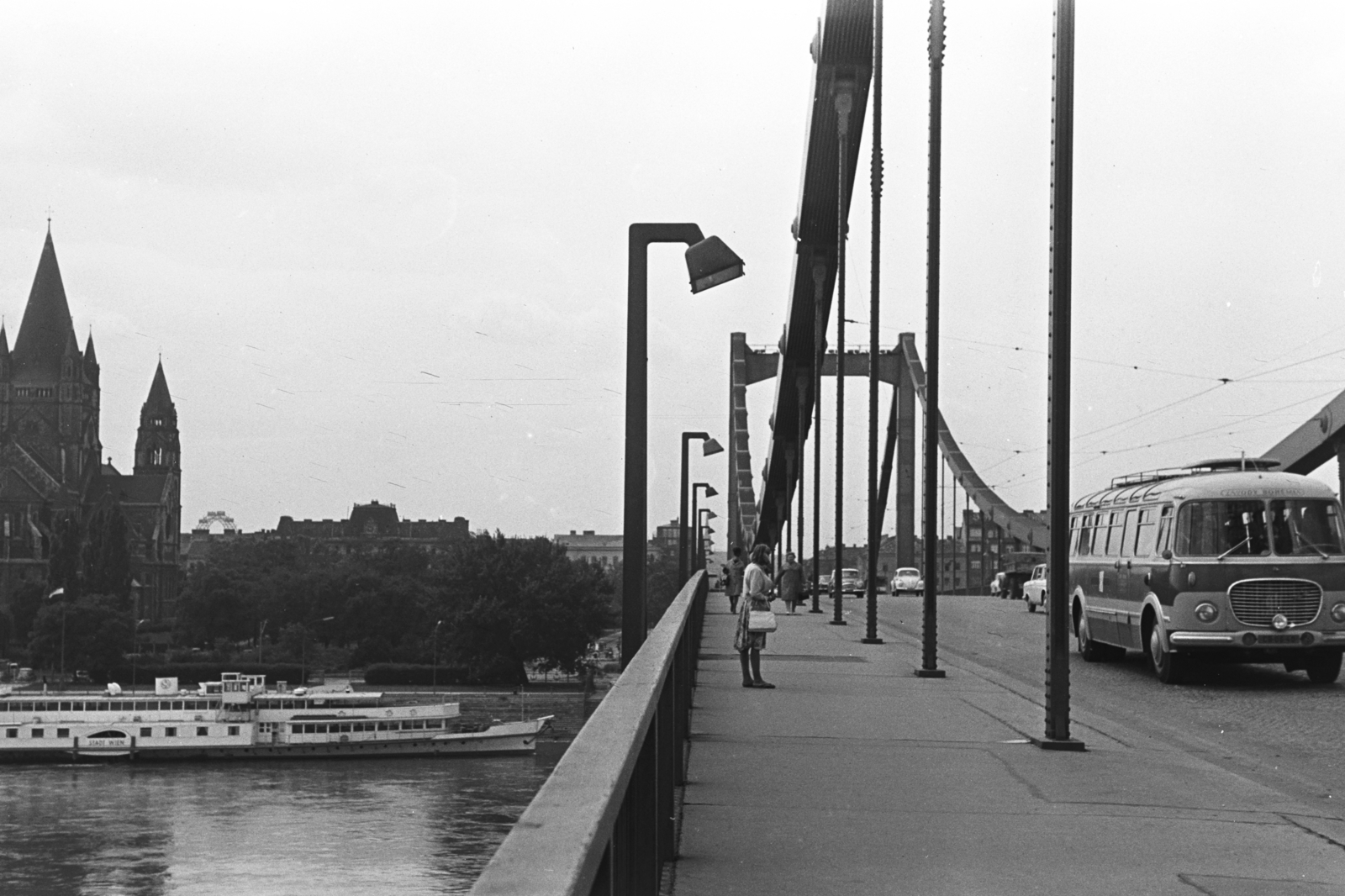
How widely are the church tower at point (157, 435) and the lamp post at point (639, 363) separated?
180 metres

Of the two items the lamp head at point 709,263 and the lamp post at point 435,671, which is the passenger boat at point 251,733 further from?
the lamp head at point 709,263

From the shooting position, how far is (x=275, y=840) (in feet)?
183

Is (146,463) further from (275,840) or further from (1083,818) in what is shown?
(1083,818)

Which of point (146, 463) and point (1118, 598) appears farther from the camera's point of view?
point (146, 463)

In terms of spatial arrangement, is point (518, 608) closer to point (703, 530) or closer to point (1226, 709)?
point (703, 530)

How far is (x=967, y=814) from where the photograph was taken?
7973mm

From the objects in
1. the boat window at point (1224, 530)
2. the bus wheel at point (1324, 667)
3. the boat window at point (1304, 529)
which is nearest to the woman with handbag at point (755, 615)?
the boat window at point (1224, 530)

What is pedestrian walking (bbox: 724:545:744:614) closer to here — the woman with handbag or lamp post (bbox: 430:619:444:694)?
the woman with handbag

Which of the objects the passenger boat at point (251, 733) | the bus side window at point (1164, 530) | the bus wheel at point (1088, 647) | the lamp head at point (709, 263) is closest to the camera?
the lamp head at point (709, 263)

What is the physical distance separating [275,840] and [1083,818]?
50.9m

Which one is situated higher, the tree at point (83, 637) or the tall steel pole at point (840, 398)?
the tall steel pole at point (840, 398)

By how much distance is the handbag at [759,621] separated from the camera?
48.2 ft

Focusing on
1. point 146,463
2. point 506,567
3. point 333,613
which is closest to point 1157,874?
point 506,567

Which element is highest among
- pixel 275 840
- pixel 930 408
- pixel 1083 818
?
pixel 930 408
